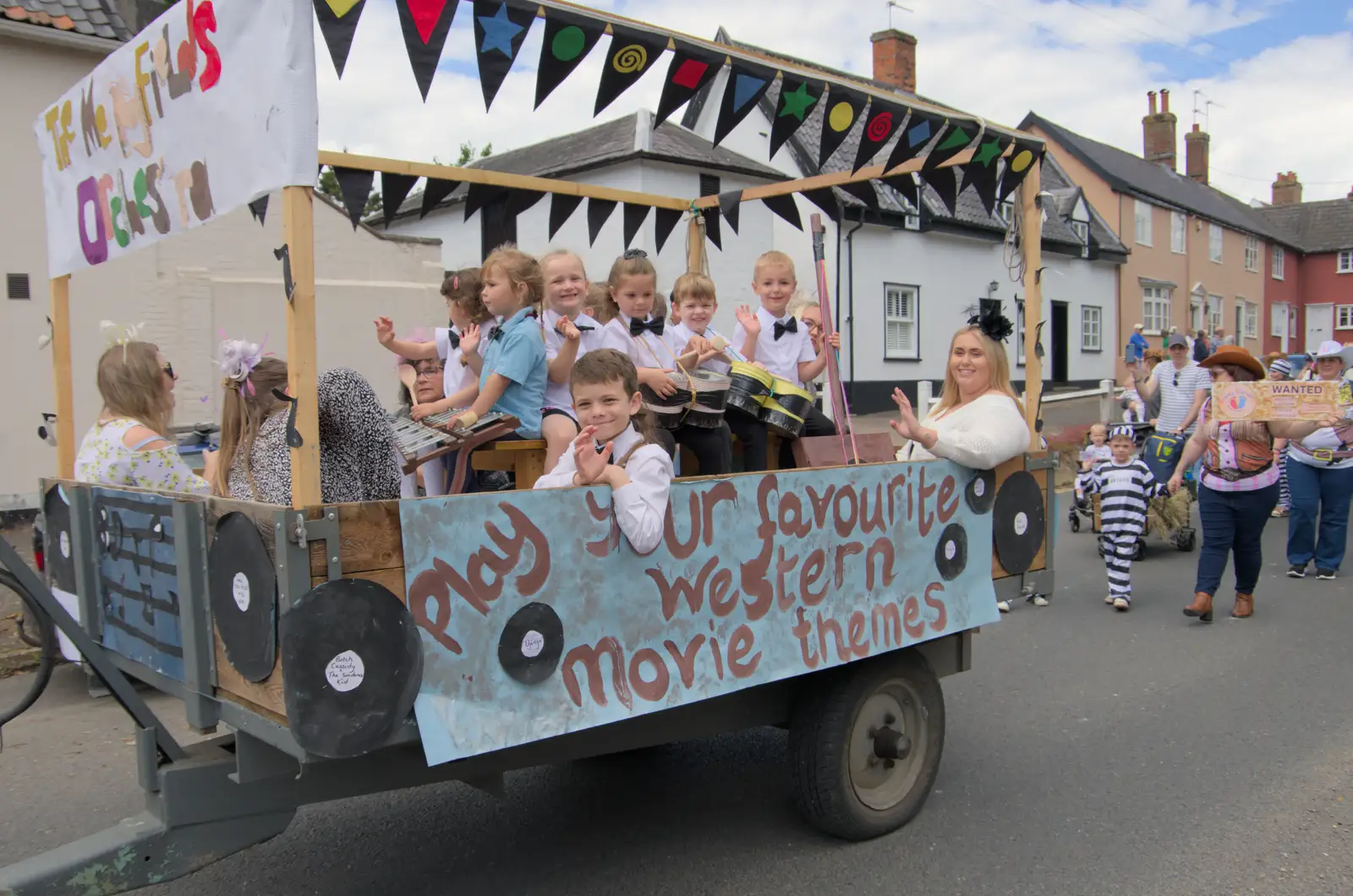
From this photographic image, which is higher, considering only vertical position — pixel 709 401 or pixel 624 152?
Result: pixel 624 152

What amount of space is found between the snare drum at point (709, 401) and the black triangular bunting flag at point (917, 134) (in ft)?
3.91

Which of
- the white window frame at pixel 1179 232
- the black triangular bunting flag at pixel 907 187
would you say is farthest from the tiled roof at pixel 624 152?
the white window frame at pixel 1179 232

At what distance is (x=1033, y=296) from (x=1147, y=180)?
34046 millimetres

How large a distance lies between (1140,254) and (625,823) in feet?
108

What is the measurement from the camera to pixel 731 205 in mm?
6168

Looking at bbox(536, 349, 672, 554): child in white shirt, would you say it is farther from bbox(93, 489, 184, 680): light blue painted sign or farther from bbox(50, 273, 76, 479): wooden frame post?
bbox(50, 273, 76, 479): wooden frame post

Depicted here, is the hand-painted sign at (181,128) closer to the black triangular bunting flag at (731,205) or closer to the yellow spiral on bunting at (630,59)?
the yellow spiral on bunting at (630,59)

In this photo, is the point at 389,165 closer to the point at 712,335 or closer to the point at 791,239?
the point at 712,335

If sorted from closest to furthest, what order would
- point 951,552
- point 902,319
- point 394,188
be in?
point 951,552
point 394,188
point 902,319

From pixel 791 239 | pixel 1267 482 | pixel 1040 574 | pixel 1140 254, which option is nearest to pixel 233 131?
pixel 1040 574

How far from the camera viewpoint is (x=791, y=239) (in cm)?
2092

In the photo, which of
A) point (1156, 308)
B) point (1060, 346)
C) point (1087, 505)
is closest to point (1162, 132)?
point (1156, 308)

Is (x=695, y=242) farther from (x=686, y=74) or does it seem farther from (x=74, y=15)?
(x=74, y=15)

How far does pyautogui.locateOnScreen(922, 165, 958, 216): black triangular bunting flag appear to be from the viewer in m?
4.88
